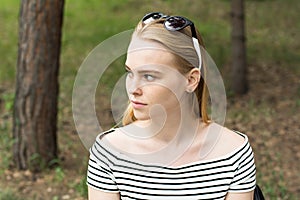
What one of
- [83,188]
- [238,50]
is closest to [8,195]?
[83,188]

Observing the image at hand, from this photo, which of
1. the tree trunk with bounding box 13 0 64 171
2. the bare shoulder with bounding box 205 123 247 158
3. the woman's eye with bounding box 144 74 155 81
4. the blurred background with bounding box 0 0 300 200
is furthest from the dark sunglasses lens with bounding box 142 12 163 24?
the tree trunk with bounding box 13 0 64 171

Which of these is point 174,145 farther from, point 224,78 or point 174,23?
point 224,78

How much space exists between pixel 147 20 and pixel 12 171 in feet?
12.3

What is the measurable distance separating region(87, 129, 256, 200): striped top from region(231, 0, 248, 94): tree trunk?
631 cm

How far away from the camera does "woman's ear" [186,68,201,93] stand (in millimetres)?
2238

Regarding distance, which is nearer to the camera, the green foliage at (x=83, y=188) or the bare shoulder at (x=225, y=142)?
the bare shoulder at (x=225, y=142)

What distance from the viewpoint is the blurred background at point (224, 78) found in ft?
18.1

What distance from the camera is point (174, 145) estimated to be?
235 centimetres

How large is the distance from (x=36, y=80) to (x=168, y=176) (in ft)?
11.0

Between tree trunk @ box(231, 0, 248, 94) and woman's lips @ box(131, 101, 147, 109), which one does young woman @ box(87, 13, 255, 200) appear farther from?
tree trunk @ box(231, 0, 248, 94)

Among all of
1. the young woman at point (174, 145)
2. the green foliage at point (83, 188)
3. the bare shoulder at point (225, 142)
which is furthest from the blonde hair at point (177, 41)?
the green foliage at point (83, 188)

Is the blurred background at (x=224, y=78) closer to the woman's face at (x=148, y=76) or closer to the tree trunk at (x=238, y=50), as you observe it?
the tree trunk at (x=238, y=50)

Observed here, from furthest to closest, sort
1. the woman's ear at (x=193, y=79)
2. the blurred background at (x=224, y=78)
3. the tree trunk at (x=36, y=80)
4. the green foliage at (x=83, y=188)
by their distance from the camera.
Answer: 1. the blurred background at (x=224, y=78)
2. the tree trunk at (x=36, y=80)
3. the green foliage at (x=83, y=188)
4. the woman's ear at (x=193, y=79)

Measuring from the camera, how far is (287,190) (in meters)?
5.37
